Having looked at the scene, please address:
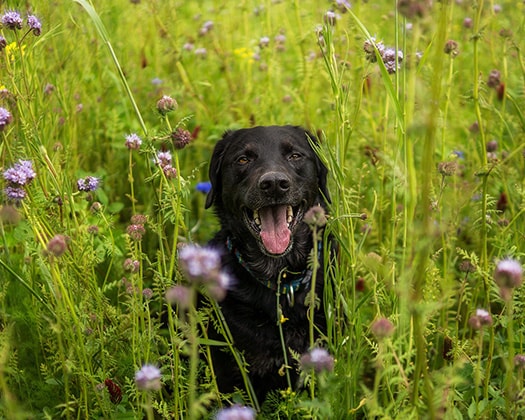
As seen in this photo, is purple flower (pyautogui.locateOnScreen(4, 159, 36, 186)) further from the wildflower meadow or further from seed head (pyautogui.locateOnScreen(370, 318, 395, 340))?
seed head (pyautogui.locateOnScreen(370, 318, 395, 340))

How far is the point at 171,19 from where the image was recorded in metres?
4.42

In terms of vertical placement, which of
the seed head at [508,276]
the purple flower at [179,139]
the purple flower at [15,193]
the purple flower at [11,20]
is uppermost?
the purple flower at [11,20]

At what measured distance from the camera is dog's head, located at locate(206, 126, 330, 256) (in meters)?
2.85

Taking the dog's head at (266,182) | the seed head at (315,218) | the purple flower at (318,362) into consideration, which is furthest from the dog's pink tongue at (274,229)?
the purple flower at (318,362)

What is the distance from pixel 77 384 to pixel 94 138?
7.01 feet

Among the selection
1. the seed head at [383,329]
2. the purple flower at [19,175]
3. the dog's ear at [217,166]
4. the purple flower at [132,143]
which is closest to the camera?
the seed head at [383,329]

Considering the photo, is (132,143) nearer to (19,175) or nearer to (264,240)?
(19,175)

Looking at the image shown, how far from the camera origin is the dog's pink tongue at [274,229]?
2824 mm

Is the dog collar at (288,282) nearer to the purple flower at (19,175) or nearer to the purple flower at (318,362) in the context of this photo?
the purple flower at (318,362)

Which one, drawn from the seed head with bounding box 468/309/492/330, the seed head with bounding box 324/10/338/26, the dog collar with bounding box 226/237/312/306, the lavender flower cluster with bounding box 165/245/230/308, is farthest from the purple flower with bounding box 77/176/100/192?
the seed head with bounding box 468/309/492/330

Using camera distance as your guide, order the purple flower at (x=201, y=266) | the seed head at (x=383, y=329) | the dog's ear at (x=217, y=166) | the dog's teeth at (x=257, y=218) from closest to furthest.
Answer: the purple flower at (x=201, y=266), the seed head at (x=383, y=329), the dog's teeth at (x=257, y=218), the dog's ear at (x=217, y=166)

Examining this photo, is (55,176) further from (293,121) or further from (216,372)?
(293,121)

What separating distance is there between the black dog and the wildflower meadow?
5.1 inches

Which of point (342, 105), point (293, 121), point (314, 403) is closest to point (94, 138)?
point (293, 121)
